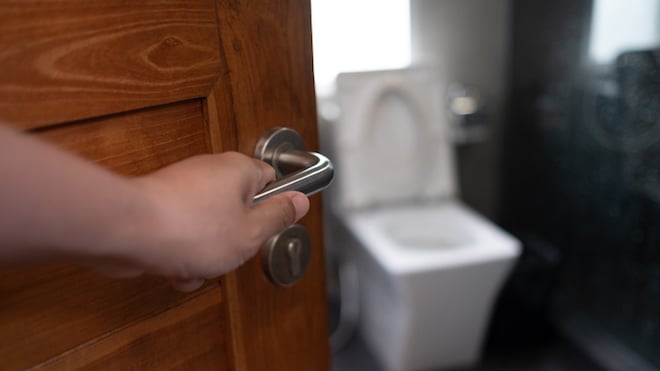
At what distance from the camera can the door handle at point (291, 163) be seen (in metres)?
0.39

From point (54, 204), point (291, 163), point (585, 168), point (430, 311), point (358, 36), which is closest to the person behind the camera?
point (54, 204)

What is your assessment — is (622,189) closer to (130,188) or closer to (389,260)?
(389,260)

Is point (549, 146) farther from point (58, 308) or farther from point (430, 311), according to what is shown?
point (58, 308)

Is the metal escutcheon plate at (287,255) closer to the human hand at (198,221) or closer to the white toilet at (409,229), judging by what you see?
the human hand at (198,221)

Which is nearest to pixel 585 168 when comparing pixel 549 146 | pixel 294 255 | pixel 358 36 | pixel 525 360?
pixel 549 146

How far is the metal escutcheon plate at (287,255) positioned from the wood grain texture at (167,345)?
6cm

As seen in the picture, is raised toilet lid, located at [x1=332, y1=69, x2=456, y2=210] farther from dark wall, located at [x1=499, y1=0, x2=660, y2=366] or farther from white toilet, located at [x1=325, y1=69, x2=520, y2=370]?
dark wall, located at [x1=499, y1=0, x2=660, y2=366]

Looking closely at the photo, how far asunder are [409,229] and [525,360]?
56 centimetres

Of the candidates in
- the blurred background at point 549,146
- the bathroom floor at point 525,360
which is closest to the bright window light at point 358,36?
the blurred background at point 549,146

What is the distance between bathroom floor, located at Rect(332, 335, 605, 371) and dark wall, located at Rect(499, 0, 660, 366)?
5.4 inches

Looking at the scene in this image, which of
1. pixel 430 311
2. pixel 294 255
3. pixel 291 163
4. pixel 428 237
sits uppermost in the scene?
pixel 291 163

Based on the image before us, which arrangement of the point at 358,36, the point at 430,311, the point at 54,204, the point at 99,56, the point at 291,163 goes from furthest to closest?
the point at 358,36 → the point at 430,311 → the point at 291,163 → the point at 99,56 → the point at 54,204

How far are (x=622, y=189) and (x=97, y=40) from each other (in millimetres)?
1559

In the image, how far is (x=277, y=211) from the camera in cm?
35
